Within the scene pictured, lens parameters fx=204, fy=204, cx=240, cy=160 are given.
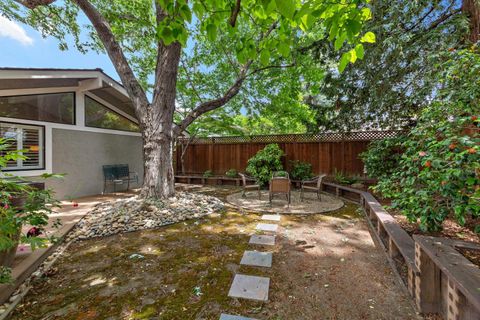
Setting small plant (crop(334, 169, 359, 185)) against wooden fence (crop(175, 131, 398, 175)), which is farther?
wooden fence (crop(175, 131, 398, 175))

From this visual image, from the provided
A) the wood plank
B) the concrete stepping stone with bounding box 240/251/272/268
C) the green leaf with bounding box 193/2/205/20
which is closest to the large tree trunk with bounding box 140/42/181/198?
the concrete stepping stone with bounding box 240/251/272/268

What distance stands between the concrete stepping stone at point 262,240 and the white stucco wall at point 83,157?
18.0ft

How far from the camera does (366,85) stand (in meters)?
5.00

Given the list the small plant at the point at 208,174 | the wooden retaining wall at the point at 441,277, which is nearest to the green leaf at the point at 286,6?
the wooden retaining wall at the point at 441,277

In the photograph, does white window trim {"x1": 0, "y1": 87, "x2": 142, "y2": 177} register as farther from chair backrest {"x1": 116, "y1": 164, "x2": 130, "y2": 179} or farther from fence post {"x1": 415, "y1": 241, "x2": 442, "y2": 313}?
fence post {"x1": 415, "y1": 241, "x2": 442, "y2": 313}

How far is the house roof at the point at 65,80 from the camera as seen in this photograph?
163 inches

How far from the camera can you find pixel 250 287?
2.07 metres

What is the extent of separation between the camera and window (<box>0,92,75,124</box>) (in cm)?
498

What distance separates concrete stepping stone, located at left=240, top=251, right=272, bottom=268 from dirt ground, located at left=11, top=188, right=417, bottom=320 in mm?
86

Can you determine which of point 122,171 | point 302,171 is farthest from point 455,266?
point 122,171

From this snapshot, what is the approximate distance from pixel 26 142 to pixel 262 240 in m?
6.64

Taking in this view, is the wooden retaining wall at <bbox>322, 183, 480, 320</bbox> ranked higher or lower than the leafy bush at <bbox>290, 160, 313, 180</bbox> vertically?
lower

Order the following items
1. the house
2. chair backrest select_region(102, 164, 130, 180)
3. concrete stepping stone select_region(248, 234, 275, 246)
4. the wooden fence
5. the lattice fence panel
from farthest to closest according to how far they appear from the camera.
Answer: chair backrest select_region(102, 164, 130, 180), the wooden fence, the lattice fence panel, the house, concrete stepping stone select_region(248, 234, 275, 246)

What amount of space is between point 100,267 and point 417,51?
6.18 metres
